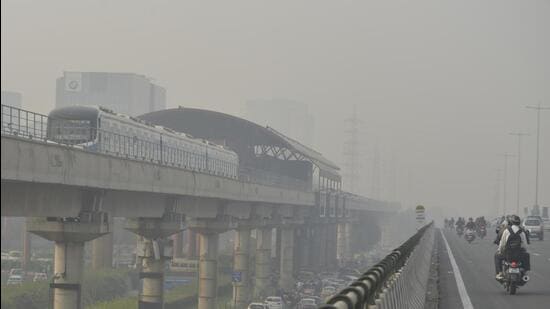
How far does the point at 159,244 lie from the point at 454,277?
1129 inches

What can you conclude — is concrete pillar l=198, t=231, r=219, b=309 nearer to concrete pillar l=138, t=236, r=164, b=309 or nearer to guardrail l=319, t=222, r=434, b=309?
concrete pillar l=138, t=236, r=164, b=309

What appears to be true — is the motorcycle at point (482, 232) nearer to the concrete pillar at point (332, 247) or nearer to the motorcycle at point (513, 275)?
the concrete pillar at point (332, 247)

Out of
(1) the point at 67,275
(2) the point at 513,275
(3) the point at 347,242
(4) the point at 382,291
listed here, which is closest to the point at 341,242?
(3) the point at 347,242

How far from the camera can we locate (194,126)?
362 feet

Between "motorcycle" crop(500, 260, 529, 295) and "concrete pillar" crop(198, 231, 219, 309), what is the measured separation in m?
49.1

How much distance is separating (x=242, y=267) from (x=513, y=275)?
231 ft

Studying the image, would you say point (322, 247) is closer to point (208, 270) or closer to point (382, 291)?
point (208, 270)

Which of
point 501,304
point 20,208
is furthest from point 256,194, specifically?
point 501,304

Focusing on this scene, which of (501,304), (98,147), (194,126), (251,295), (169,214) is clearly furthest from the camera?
(194,126)

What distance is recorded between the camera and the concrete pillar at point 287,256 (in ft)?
396

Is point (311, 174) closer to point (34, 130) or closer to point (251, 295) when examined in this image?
point (251, 295)

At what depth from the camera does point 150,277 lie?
60.4 metres

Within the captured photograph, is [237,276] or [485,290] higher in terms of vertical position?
Answer: [485,290]

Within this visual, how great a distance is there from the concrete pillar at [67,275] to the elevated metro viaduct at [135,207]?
4 centimetres
